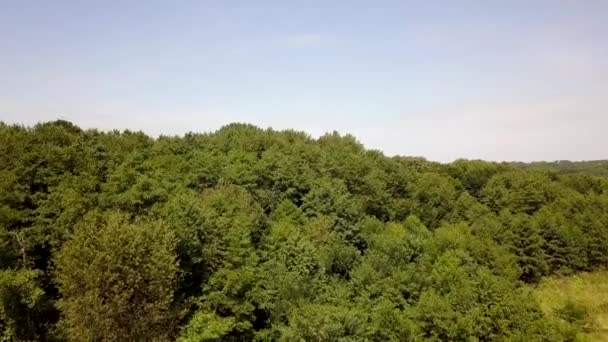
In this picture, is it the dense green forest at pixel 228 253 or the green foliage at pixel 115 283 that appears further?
the dense green forest at pixel 228 253

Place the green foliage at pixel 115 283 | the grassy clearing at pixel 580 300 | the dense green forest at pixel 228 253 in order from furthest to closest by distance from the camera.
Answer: the grassy clearing at pixel 580 300 < the dense green forest at pixel 228 253 < the green foliage at pixel 115 283

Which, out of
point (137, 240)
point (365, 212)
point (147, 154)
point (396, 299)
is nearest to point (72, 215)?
point (137, 240)

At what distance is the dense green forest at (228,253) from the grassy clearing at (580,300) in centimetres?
97

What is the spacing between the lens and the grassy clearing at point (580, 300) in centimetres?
5169

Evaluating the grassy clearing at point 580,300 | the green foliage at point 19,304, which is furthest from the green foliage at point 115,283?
the grassy clearing at point 580,300

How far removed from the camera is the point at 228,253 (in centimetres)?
3847

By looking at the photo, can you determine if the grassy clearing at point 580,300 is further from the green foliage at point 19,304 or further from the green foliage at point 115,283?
the green foliage at point 19,304

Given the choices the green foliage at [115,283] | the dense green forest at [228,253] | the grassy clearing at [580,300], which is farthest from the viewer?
the grassy clearing at [580,300]

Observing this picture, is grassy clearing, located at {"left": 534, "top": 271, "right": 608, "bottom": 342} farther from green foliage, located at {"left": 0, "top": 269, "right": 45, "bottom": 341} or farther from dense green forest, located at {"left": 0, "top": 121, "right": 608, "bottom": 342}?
green foliage, located at {"left": 0, "top": 269, "right": 45, "bottom": 341}

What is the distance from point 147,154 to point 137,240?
28.5 meters

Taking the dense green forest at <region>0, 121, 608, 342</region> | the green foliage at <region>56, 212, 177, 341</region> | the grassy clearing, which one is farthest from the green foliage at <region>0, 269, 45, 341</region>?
the grassy clearing

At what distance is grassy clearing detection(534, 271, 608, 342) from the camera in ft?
170

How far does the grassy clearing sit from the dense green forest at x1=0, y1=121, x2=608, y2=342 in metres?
0.97

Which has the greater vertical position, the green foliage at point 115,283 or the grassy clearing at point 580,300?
the green foliage at point 115,283
